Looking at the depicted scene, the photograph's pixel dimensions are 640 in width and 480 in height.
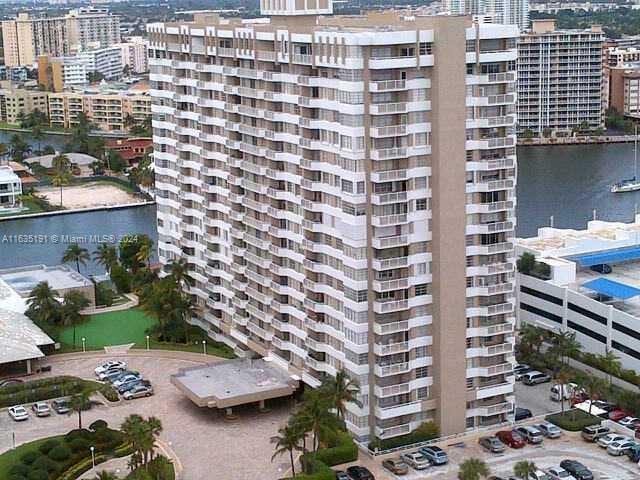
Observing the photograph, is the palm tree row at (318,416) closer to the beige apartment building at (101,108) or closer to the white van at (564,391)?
the white van at (564,391)

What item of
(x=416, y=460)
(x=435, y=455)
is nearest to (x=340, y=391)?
(x=416, y=460)

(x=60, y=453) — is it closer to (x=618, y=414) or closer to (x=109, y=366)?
(x=109, y=366)

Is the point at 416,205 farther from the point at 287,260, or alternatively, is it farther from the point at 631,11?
the point at 631,11

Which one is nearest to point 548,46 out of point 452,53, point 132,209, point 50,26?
point 132,209

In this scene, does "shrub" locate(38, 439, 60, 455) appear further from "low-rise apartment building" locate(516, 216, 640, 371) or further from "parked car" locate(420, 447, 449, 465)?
"low-rise apartment building" locate(516, 216, 640, 371)

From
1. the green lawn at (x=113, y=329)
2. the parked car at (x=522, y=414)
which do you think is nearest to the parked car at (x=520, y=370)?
the parked car at (x=522, y=414)

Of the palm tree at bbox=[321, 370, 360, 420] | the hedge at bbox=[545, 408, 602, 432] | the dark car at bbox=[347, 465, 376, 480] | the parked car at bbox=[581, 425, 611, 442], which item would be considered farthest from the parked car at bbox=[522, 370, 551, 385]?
the dark car at bbox=[347, 465, 376, 480]
